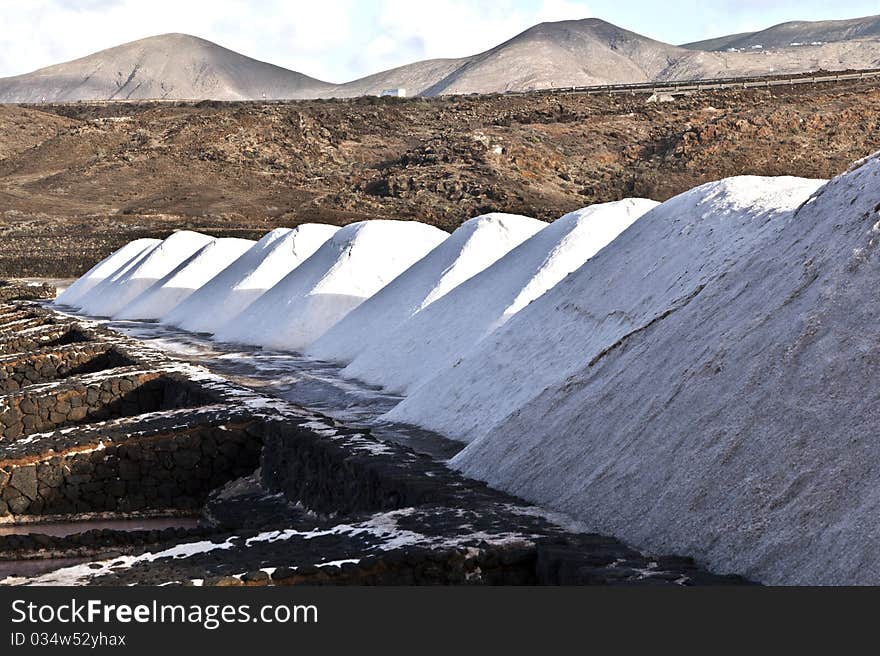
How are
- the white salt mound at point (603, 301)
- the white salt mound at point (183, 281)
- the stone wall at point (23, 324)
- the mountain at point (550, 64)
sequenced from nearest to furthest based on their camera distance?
the white salt mound at point (603, 301)
the stone wall at point (23, 324)
the white salt mound at point (183, 281)
the mountain at point (550, 64)

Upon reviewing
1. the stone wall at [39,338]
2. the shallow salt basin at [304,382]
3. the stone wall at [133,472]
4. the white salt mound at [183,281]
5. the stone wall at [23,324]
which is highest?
the white salt mound at [183,281]

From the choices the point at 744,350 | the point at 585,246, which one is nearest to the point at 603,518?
the point at 744,350

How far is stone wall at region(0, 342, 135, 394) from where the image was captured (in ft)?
33.6

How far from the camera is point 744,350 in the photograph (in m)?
3.78

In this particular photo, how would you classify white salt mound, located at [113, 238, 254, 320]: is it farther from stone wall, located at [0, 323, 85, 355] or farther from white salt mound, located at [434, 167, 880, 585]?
white salt mound, located at [434, 167, 880, 585]

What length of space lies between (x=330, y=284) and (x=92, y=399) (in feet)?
11.2

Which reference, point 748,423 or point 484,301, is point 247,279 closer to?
point 484,301

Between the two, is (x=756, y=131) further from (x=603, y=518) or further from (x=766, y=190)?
(x=603, y=518)

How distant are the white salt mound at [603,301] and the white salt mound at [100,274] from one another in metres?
12.9

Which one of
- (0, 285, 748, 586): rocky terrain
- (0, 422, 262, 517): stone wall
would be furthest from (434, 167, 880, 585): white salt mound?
(0, 422, 262, 517): stone wall

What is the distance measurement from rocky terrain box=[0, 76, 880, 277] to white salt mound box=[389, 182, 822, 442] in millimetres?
19688

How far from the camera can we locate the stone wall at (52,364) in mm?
10250

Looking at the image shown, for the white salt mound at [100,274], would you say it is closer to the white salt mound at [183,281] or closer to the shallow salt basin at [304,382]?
the white salt mound at [183,281]

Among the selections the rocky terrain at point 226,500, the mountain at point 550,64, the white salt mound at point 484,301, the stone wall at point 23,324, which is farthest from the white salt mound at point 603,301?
the mountain at point 550,64
